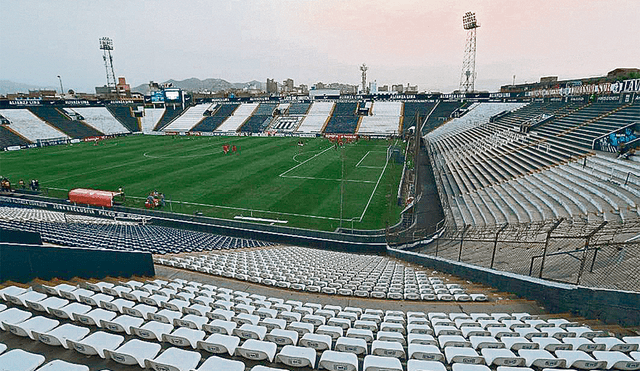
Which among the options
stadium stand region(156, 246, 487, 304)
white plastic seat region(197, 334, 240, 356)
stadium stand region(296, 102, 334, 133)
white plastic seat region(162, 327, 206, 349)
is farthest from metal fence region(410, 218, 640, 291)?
stadium stand region(296, 102, 334, 133)

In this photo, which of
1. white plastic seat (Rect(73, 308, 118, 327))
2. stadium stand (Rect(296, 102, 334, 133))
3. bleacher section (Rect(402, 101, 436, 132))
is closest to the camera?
white plastic seat (Rect(73, 308, 118, 327))

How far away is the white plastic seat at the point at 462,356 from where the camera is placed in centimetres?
587

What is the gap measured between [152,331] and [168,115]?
10076cm

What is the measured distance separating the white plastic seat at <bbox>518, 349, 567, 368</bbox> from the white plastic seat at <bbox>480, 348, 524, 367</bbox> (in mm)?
157

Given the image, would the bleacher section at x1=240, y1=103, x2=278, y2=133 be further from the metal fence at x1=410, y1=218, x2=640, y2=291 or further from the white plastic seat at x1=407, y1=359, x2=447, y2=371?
the white plastic seat at x1=407, y1=359, x2=447, y2=371

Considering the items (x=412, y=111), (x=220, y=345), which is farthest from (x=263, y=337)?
(x=412, y=111)

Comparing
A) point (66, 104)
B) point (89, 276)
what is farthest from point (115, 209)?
point (66, 104)

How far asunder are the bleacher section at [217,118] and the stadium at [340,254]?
106ft

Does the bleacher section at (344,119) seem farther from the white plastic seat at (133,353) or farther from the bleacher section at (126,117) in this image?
the white plastic seat at (133,353)

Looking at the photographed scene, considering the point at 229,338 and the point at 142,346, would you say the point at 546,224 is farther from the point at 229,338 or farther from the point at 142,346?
the point at 142,346

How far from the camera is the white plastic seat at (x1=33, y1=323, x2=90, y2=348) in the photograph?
572 centimetres

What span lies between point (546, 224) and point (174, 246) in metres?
18.6

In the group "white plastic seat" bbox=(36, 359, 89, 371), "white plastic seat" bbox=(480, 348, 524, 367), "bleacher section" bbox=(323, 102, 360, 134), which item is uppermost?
"bleacher section" bbox=(323, 102, 360, 134)

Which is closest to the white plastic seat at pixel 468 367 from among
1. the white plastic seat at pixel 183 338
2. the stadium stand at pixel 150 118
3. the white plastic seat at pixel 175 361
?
the white plastic seat at pixel 175 361
